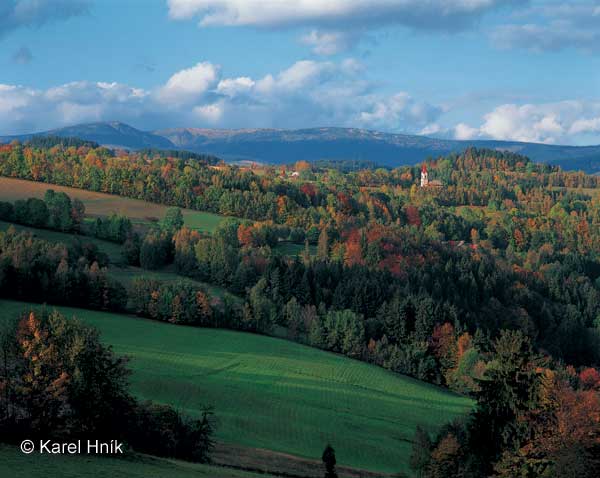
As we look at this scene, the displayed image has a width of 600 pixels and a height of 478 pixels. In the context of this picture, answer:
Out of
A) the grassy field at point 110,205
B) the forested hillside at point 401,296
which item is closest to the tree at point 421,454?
the forested hillside at point 401,296

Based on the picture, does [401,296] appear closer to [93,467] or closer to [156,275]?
[156,275]

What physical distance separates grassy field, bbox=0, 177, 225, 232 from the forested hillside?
19.1 ft

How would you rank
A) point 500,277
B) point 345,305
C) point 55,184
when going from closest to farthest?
point 345,305 → point 500,277 → point 55,184

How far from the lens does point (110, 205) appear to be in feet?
452

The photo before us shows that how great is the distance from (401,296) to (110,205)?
62.2m

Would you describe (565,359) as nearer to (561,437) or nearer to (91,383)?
(561,437)

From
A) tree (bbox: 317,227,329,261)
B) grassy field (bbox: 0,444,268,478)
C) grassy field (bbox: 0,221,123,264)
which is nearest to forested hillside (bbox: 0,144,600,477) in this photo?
tree (bbox: 317,227,329,261)

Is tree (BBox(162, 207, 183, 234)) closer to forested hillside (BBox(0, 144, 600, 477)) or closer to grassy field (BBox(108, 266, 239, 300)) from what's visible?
forested hillside (BBox(0, 144, 600, 477))

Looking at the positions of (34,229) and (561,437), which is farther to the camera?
(34,229)

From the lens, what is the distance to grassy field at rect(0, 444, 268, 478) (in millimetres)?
24328

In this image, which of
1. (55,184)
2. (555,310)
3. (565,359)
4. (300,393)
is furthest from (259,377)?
(55,184)

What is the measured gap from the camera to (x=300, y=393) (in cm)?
5534

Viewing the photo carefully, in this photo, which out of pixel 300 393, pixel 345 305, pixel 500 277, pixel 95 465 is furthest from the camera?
pixel 500 277

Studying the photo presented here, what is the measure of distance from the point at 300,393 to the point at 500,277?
256ft
